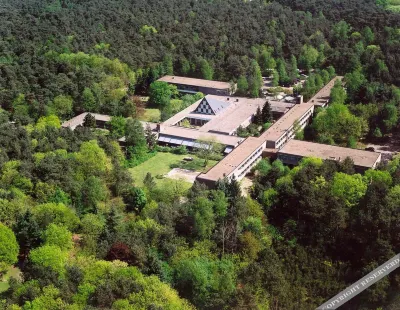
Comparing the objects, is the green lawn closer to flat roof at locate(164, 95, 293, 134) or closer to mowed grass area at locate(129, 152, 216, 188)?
flat roof at locate(164, 95, 293, 134)

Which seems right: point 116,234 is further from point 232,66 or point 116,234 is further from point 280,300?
point 232,66

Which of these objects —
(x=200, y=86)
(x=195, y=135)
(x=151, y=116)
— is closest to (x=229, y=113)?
(x=195, y=135)

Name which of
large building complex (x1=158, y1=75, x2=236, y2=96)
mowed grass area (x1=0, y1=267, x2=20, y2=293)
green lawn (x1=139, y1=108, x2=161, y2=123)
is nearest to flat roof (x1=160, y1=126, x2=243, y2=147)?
green lawn (x1=139, y1=108, x2=161, y2=123)

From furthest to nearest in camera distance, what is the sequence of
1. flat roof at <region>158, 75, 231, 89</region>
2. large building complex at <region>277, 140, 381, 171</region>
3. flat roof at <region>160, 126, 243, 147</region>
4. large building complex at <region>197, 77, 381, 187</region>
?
1. flat roof at <region>158, 75, 231, 89</region>
2. flat roof at <region>160, 126, 243, 147</region>
3. large building complex at <region>277, 140, 381, 171</region>
4. large building complex at <region>197, 77, 381, 187</region>

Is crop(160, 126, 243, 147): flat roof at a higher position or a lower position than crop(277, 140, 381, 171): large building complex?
lower

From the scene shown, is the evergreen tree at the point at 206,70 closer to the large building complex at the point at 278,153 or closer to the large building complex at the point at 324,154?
the large building complex at the point at 278,153

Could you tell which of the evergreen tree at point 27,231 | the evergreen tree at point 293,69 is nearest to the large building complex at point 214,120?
the evergreen tree at point 293,69
